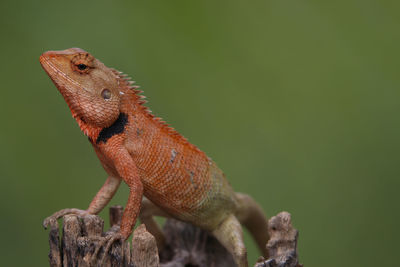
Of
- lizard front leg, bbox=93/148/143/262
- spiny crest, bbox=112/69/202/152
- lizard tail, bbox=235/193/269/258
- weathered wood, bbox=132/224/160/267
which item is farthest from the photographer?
lizard tail, bbox=235/193/269/258

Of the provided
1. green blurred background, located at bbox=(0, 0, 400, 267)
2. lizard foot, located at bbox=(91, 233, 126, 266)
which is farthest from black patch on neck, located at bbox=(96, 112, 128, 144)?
green blurred background, located at bbox=(0, 0, 400, 267)

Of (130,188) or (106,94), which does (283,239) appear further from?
(106,94)

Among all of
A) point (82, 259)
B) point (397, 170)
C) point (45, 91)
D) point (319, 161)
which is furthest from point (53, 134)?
point (397, 170)

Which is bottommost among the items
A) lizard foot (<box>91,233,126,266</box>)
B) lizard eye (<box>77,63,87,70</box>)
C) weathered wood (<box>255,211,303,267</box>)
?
lizard foot (<box>91,233,126,266</box>)

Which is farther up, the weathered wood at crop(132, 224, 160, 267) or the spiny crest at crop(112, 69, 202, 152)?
the spiny crest at crop(112, 69, 202, 152)

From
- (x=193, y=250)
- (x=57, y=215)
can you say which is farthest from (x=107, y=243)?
(x=193, y=250)

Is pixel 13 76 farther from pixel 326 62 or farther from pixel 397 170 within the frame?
pixel 397 170

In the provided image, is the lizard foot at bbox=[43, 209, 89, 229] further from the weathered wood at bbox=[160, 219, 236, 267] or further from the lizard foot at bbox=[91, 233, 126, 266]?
the weathered wood at bbox=[160, 219, 236, 267]
